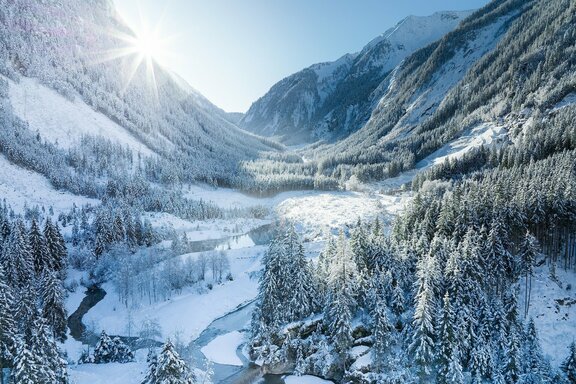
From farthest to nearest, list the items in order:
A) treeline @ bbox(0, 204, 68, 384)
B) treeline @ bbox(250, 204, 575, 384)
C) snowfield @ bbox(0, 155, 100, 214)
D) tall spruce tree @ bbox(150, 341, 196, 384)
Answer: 1. snowfield @ bbox(0, 155, 100, 214)
2. treeline @ bbox(250, 204, 575, 384)
3. treeline @ bbox(0, 204, 68, 384)
4. tall spruce tree @ bbox(150, 341, 196, 384)

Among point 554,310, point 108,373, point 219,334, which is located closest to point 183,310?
point 219,334

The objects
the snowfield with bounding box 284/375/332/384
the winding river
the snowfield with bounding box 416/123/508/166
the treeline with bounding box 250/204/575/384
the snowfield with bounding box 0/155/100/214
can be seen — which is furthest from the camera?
the snowfield with bounding box 416/123/508/166

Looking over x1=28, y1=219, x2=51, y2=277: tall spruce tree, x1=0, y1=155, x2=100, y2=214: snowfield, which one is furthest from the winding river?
x1=0, y1=155, x2=100, y2=214: snowfield

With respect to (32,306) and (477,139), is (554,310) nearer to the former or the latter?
(32,306)

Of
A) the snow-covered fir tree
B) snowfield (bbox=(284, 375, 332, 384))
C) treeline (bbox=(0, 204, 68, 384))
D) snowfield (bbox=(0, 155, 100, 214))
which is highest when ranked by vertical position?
snowfield (bbox=(0, 155, 100, 214))

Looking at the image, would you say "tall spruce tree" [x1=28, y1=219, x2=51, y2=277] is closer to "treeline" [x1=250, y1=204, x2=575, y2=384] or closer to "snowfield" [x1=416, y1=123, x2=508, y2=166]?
"treeline" [x1=250, y1=204, x2=575, y2=384]

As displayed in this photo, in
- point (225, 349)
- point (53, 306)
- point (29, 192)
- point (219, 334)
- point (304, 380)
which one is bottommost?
point (304, 380)

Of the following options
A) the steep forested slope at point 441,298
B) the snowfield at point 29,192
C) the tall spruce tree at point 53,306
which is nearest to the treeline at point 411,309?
the steep forested slope at point 441,298

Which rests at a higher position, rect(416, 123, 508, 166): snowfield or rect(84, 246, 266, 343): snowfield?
rect(416, 123, 508, 166): snowfield

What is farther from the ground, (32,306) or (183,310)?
(32,306)

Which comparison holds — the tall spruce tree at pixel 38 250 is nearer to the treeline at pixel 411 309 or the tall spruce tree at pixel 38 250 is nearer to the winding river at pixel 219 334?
the winding river at pixel 219 334

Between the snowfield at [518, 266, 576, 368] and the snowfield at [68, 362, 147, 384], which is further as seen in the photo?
the snowfield at [518, 266, 576, 368]
